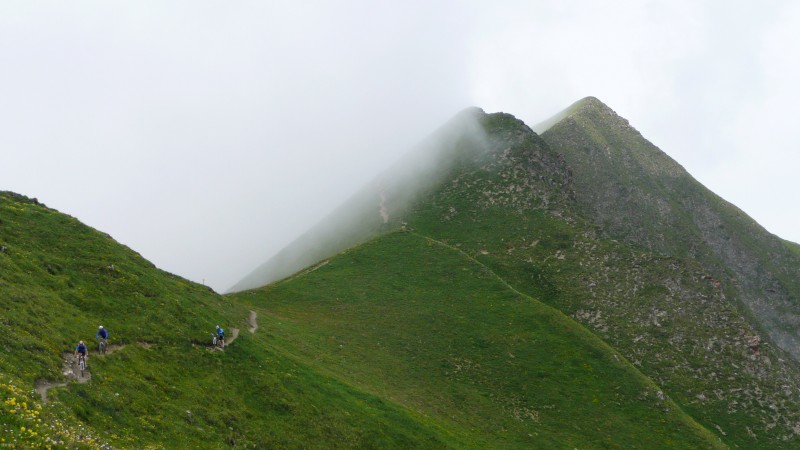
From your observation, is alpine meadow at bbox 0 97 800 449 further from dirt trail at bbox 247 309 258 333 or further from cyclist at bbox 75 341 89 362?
cyclist at bbox 75 341 89 362

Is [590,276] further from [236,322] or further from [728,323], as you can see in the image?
[236,322]

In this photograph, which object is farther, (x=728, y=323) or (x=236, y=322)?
(x=728, y=323)

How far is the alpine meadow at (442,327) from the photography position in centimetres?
3953

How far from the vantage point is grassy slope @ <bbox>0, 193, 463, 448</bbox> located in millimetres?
31484

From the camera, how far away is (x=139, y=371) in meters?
40.3

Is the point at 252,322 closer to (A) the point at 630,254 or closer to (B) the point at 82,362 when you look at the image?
(B) the point at 82,362

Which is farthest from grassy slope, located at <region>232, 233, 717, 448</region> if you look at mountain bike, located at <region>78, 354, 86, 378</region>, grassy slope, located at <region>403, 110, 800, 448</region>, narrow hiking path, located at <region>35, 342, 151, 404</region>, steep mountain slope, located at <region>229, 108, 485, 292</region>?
steep mountain slope, located at <region>229, 108, 485, 292</region>

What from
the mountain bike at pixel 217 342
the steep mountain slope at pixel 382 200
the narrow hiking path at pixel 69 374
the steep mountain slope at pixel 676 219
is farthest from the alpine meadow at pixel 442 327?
the steep mountain slope at pixel 382 200

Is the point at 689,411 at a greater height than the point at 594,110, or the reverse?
the point at 594,110

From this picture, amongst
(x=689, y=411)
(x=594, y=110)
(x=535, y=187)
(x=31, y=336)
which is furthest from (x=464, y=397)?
(x=594, y=110)

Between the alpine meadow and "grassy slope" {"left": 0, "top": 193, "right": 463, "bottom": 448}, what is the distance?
0.20 metres

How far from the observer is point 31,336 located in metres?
36.1

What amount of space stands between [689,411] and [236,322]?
62.5 metres

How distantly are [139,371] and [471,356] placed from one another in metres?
48.7
